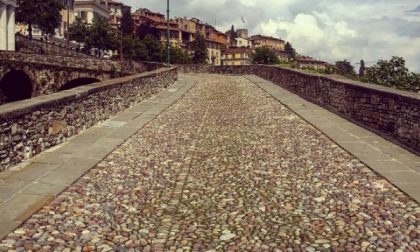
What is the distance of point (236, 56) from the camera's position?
135 m

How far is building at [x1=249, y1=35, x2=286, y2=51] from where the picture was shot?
17250cm

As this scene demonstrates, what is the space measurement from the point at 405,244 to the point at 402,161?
4035 millimetres

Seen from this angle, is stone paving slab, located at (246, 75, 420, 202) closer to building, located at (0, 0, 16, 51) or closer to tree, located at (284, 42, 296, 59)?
building, located at (0, 0, 16, 51)

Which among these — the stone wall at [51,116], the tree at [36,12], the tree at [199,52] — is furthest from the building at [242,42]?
the stone wall at [51,116]

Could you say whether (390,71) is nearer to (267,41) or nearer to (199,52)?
(199,52)

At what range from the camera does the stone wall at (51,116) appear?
7.30 m

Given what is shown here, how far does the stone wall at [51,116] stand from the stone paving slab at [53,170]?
21 centimetres

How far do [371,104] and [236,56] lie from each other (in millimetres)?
125342

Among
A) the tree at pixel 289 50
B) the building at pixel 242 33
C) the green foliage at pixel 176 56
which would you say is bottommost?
the green foliage at pixel 176 56

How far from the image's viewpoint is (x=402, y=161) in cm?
816

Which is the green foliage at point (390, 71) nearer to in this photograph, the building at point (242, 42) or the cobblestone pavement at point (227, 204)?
the cobblestone pavement at point (227, 204)

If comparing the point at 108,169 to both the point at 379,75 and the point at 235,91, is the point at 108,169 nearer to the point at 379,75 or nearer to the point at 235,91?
the point at 235,91

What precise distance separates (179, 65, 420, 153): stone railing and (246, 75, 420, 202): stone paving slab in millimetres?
283

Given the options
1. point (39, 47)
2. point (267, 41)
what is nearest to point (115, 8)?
point (267, 41)
